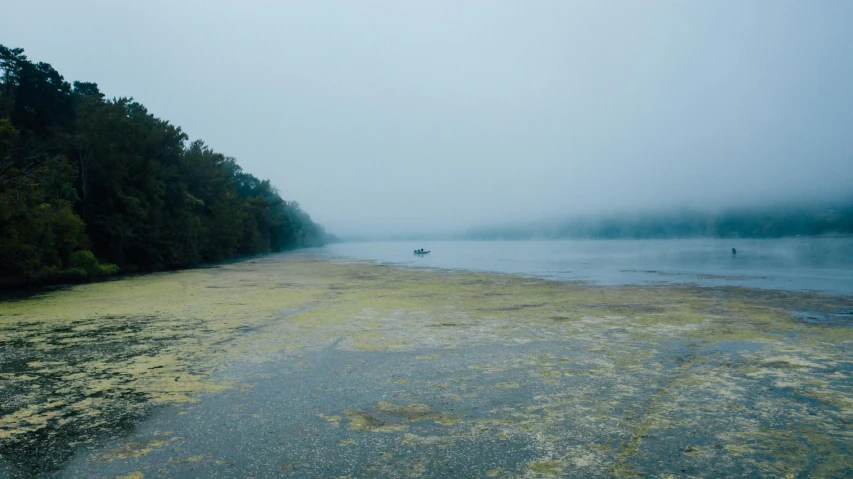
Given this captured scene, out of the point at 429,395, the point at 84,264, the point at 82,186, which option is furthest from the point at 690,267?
the point at 82,186

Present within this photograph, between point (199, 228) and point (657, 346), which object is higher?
point (199, 228)

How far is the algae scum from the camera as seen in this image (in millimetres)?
4414

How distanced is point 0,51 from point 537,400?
160 feet

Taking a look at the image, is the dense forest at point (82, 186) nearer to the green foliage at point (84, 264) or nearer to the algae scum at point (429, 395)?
the green foliage at point (84, 264)

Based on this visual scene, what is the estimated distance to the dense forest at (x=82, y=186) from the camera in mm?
19594

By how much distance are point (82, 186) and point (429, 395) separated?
107 feet

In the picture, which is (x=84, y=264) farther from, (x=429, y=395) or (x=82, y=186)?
(x=429, y=395)

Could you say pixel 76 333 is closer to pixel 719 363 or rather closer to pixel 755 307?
pixel 719 363

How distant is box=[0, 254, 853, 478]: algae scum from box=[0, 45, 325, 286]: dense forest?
873 cm

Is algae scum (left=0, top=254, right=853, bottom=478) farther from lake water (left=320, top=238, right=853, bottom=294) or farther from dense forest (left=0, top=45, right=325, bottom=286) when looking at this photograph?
lake water (left=320, top=238, right=853, bottom=294)

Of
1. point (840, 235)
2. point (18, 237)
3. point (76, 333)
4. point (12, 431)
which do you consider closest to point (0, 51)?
point (18, 237)

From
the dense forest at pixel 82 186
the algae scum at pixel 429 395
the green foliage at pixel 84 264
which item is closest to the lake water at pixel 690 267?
the algae scum at pixel 429 395

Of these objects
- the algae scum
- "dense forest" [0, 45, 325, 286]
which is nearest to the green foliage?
"dense forest" [0, 45, 325, 286]

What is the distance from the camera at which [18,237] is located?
63.1 feet
